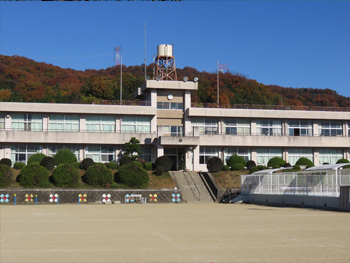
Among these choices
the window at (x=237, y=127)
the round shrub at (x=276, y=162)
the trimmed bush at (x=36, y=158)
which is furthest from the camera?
the window at (x=237, y=127)

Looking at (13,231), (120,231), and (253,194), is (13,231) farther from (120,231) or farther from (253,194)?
(253,194)

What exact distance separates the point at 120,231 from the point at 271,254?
6203 millimetres

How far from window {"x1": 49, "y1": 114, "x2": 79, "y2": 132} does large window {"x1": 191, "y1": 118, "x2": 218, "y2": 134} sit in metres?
14.6

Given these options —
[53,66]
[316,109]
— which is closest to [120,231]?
[316,109]

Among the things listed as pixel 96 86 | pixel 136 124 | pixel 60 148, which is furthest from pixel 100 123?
pixel 96 86

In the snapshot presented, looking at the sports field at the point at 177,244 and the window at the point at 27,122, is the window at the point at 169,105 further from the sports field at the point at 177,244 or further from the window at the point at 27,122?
the sports field at the point at 177,244

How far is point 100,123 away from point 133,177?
15248mm

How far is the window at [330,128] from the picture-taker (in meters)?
63.3

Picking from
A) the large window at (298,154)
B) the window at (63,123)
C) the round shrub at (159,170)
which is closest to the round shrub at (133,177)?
the round shrub at (159,170)

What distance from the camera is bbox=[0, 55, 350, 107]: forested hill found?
8806 cm

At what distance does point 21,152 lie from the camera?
5591 centimetres

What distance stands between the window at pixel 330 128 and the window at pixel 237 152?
10663 millimetres

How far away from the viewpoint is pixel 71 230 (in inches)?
591

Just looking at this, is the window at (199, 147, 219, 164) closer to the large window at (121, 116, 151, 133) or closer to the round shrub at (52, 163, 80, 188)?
the large window at (121, 116, 151, 133)
